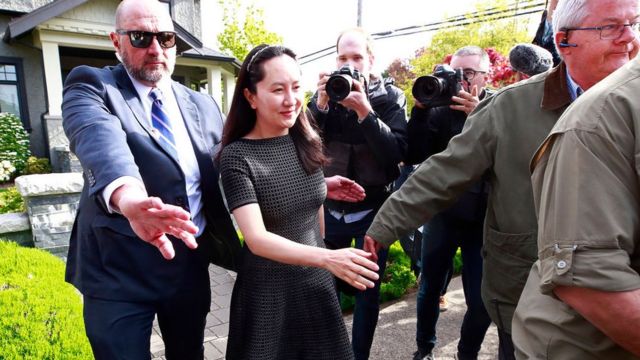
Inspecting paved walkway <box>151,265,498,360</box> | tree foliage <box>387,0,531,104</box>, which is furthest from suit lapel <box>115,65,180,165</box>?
tree foliage <box>387,0,531,104</box>

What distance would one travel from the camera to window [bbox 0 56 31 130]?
10.7 meters

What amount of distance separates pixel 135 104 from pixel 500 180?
152 centimetres

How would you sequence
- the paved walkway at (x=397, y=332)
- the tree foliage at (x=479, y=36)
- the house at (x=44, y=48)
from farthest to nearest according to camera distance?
the tree foliage at (x=479, y=36) → the house at (x=44, y=48) → the paved walkway at (x=397, y=332)

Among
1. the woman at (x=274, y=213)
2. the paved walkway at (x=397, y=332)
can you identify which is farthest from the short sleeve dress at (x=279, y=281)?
the paved walkway at (x=397, y=332)

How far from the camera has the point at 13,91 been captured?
1088 cm

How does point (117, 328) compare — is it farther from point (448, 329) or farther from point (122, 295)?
point (448, 329)

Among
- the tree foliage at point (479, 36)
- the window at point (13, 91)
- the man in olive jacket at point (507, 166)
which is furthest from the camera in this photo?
the tree foliage at point (479, 36)

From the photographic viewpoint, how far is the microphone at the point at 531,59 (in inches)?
86.7

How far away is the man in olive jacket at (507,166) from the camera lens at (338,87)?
2.19 feet

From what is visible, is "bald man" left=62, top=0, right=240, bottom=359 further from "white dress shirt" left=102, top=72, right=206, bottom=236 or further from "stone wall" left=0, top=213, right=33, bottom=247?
"stone wall" left=0, top=213, right=33, bottom=247

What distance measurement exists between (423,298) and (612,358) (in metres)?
1.85

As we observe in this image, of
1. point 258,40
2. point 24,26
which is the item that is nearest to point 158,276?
point 24,26

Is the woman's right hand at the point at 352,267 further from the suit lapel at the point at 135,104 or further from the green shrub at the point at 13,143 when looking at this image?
the green shrub at the point at 13,143

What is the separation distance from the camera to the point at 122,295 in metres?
1.76
